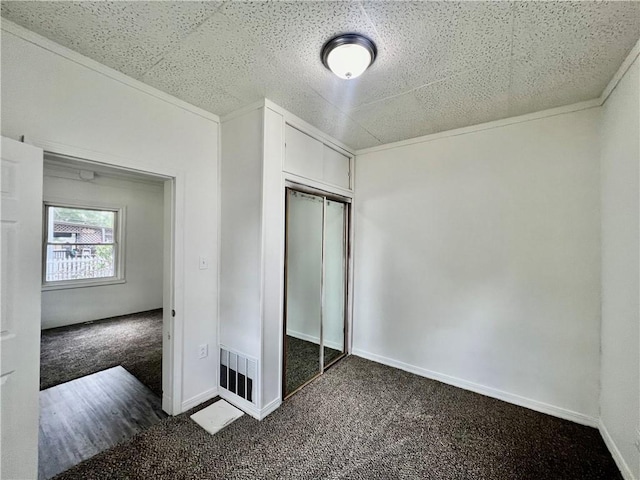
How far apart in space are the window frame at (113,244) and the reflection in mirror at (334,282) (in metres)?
4.45

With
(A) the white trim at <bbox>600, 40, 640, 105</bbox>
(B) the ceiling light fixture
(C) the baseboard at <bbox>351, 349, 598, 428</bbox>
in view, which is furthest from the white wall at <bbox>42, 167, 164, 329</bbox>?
(A) the white trim at <bbox>600, 40, 640, 105</bbox>

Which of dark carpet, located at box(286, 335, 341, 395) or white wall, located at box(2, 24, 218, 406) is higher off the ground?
white wall, located at box(2, 24, 218, 406)

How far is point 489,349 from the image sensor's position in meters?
2.54

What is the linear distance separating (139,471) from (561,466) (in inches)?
108

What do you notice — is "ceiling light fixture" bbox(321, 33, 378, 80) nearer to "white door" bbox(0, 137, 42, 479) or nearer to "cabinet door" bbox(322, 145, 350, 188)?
"cabinet door" bbox(322, 145, 350, 188)

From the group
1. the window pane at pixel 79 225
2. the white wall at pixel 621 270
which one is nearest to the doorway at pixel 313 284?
the white wall at pixel 621 270

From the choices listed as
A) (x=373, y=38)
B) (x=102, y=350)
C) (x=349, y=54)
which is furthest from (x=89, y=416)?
(x=373, y=38)

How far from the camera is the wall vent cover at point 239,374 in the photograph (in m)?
2.23

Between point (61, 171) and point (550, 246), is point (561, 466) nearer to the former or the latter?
point (550, 246)

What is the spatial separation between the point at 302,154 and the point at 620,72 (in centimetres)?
235

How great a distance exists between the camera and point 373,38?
60.0 inches

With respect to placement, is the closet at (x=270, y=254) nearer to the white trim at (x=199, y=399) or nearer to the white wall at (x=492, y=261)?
the white trim at (x=199, y=399)

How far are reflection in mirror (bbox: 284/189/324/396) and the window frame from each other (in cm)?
437

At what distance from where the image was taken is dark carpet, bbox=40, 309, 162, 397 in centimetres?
291
